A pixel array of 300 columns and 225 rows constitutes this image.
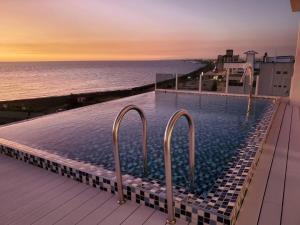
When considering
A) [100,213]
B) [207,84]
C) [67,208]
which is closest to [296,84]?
[207,84]

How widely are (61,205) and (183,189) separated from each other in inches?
47.6

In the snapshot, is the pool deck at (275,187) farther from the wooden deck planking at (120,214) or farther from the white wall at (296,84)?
the white wall at (296,84)

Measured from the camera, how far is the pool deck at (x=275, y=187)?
73.0 inches

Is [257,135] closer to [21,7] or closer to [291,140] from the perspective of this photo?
[291,140]

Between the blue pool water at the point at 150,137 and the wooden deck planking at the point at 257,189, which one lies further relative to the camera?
the blue pool water at the point at 150,137

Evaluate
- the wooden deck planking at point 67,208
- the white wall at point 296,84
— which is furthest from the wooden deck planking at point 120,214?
the white wall at point 296,84

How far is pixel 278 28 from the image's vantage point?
51.3 feet

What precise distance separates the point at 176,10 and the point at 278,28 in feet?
27.7

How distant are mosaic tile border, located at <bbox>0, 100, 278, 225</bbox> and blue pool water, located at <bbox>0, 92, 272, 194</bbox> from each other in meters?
0.28

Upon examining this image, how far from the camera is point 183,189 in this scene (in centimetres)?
238

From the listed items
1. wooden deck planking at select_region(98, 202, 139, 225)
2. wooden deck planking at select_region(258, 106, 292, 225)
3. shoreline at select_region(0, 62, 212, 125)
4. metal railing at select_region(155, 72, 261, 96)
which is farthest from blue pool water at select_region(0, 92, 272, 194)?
shoreline at select_region(0, 62, 212, 125)

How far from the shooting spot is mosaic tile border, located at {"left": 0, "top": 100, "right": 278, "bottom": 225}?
75.4 inches

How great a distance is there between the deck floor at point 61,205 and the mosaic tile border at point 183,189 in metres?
0.08

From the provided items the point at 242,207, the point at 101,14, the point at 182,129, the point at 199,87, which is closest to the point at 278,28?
the point at 199,87
